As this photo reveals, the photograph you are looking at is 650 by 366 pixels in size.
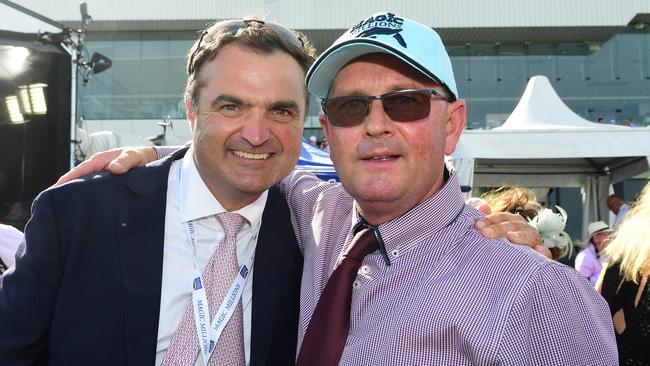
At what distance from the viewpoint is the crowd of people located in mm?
1385

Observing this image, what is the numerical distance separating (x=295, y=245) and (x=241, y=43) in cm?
81

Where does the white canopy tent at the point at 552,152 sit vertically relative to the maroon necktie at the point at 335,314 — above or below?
above

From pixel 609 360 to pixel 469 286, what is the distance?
0.39 m

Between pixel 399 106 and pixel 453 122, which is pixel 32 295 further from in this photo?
pixel 453 122

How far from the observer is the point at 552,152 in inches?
285

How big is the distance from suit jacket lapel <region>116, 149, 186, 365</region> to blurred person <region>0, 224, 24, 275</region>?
3.33 ft

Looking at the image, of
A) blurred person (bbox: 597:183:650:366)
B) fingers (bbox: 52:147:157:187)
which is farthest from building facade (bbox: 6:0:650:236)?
fingers (bbox: 52:147:157:187)

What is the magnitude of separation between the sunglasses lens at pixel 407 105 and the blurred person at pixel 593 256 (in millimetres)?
5149

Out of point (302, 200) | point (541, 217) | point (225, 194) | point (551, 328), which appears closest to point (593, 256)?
point (541, 217)

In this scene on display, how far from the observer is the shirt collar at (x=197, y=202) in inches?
79.4

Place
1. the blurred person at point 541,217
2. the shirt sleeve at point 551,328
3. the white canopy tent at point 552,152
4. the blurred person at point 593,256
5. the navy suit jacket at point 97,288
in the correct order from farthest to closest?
the white canopy tent at point 552,152 → the blurred person at point 593,256 → the blurred person at point 541,217 → the navy suit jacket at point 97,288 → the shirt sleeve at point 551,328

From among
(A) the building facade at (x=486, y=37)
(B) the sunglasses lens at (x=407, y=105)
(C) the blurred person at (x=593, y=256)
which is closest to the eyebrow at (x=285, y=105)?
(B) the sunglasses lens at (x=407, y=105)

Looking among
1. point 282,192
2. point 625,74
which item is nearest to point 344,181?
point 282,192

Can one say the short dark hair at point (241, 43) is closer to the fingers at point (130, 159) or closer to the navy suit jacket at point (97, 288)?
the fingers at point (130, 159)
